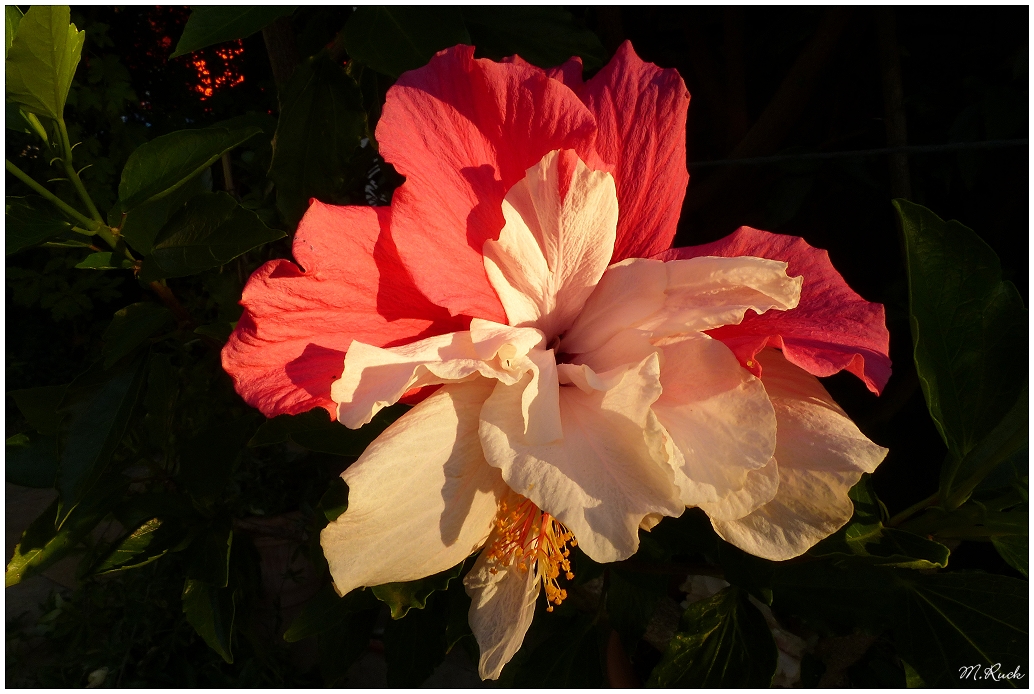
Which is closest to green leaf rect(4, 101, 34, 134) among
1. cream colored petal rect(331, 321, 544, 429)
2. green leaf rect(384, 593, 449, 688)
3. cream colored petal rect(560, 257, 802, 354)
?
cream colored petal rect(331, 321, 544, 429)

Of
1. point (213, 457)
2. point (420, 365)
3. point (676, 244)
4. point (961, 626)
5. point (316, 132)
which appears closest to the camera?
point (420, 365)

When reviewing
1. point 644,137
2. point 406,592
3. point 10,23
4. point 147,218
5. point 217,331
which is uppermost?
point 10,23

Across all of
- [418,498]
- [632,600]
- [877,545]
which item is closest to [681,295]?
[418,498]

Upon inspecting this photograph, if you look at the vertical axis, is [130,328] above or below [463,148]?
below

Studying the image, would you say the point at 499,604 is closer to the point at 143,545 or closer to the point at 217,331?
the point at 217,331

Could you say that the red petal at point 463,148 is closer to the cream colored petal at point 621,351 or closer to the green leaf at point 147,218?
the cream colored petal at point 621,351

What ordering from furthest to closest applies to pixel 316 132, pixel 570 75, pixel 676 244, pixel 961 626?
pixel 676 244
pixel 316 132
pixel 961 626
pixel 570 75

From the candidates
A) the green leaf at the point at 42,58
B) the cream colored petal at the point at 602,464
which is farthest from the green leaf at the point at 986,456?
the green leaf at the point at 42,58
